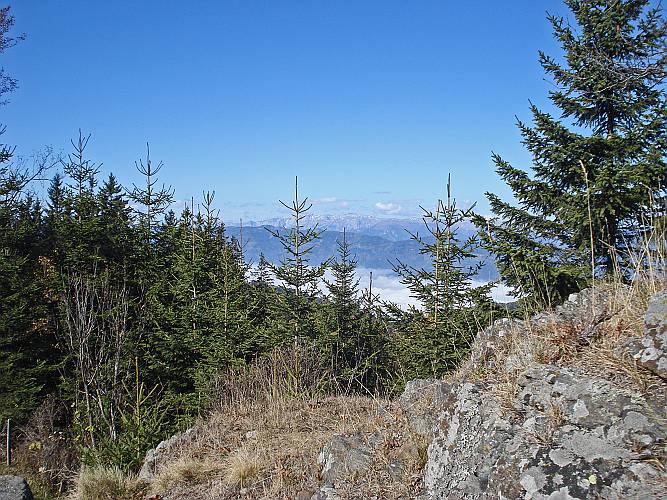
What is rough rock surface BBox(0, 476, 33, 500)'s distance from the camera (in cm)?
675

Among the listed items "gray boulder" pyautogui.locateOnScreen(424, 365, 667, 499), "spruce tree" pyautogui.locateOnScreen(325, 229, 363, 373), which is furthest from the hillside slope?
"spruce tree" pyautogui.locateOnScreen(325, 229, 363, 373)

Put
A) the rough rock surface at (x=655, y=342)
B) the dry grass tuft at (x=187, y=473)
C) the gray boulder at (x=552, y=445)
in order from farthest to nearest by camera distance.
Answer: the dry grass tuft at (x=187, y=473), the rough rock surface at (x=655, y=342), the gray boulder at (x=552, y=445)

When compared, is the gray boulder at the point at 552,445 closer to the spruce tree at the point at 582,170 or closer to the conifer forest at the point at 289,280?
the conifer forest at the point at 289,280

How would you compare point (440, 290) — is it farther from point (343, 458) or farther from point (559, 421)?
point (559, 421)

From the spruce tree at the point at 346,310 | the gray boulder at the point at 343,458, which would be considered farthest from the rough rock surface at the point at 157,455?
the spruce tree at the point at 346,310

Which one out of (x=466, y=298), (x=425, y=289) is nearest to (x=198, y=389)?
(x=425, y=289)

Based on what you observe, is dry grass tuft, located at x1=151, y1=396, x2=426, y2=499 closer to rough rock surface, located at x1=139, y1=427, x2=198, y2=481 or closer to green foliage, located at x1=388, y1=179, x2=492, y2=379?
rough rock surface, located at x1=139, y1=427, x2=198, y2=481

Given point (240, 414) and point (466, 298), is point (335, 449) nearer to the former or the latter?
point (240, 414)

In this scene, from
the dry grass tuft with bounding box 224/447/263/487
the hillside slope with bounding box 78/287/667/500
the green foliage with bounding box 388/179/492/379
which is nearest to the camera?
the hillside slope with bounding box 78/287/667/500

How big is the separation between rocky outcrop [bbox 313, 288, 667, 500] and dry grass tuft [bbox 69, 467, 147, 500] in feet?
8.95

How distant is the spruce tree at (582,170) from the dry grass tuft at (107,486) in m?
6.62

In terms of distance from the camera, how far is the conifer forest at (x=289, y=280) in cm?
815

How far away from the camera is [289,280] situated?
12.8 m

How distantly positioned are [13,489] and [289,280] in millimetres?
7389
